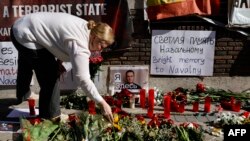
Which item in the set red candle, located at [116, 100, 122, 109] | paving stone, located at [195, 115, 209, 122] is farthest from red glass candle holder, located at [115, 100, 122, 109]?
paving stone, located at [195, 115, 209, 122]

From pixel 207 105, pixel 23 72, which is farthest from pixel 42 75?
pixel 207 105

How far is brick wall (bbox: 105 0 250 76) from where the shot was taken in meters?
6.82

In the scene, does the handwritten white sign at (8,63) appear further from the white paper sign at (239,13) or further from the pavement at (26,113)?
the white paper sign at (239,13)

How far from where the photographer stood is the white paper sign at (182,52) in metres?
6.87

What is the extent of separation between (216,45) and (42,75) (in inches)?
121

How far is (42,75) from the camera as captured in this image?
16.6 feet

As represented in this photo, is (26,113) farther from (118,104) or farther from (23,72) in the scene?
(118,104)

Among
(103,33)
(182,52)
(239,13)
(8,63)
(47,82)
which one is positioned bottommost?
(47,82)

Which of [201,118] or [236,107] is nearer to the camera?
[201,118]

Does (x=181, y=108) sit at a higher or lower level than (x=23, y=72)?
lower

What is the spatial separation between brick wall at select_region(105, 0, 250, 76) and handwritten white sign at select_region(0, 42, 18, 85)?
57.0 inches

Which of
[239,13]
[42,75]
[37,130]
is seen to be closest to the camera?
[37,130]

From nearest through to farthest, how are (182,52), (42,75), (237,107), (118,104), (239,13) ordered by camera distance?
(42,75), (118,104), (237,107), (239,13), (182,52)

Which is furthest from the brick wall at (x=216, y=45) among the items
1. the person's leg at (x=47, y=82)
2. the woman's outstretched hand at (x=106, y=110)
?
the woman's outstretched hand at (x=106, y=110)
